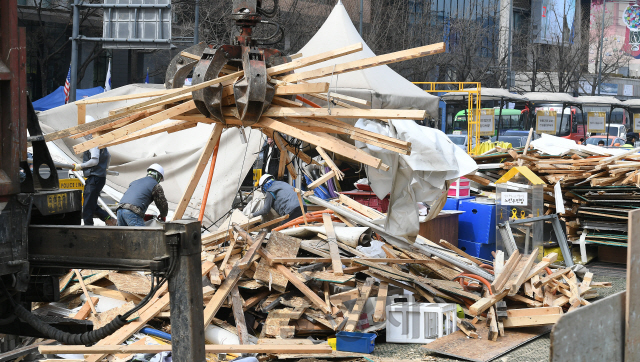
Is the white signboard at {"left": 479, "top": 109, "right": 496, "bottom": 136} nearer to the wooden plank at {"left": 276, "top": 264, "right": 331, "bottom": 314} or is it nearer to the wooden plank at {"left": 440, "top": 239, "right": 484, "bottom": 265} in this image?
the wooden plank at {"left": 440, "top": 239, "right": 484, "bottom": 265}

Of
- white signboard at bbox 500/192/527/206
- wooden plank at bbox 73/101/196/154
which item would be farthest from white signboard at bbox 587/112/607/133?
wooden plank at bbox 73/101/196/154

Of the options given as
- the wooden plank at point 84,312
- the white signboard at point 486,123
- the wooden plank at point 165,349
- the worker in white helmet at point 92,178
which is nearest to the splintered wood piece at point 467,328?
→ the wooden plank at point 165,349

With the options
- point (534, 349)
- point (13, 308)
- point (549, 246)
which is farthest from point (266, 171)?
point (13, 308)

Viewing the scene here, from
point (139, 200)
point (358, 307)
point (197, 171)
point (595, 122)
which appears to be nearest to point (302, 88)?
point (197, 171)

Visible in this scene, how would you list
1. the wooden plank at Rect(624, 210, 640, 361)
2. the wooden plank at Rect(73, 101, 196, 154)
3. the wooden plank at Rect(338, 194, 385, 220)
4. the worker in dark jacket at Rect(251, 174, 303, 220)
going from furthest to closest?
the worker in dark jacket at Rect(251, 174, 303, 220) → the wooden plank at Rect(338, 194, 385, 220) → the wooden plank at Rect(73, 101, 196, 154) → the wooden plank at Rect(624, 210, 640, 361)

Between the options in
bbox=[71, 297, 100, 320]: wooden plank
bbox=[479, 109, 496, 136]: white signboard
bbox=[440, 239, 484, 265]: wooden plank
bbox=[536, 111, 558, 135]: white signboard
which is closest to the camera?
bbox=[71, 297, 100, 320]: wooden plank

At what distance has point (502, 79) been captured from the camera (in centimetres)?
4450

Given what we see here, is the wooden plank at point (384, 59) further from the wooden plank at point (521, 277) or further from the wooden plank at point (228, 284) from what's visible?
the wooden plank at point (521, 277)

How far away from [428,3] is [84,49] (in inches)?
860

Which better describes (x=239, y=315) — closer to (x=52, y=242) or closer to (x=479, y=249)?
(x=52, y=242)

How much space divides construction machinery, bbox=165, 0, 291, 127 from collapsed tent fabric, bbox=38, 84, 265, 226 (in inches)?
253

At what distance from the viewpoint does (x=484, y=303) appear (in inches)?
295

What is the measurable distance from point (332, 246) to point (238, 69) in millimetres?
2882

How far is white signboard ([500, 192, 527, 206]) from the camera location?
1019 cm
